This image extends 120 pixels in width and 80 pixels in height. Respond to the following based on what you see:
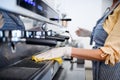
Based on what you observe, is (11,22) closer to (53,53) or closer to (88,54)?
(53,53)

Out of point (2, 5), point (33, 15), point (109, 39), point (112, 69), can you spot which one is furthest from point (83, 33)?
point (2, 5)

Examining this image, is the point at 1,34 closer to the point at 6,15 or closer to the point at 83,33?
the point at 6,15

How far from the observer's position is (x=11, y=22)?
2.20ft

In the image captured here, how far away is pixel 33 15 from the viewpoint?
2.89 feet

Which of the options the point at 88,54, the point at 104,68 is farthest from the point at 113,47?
the point at 104,68

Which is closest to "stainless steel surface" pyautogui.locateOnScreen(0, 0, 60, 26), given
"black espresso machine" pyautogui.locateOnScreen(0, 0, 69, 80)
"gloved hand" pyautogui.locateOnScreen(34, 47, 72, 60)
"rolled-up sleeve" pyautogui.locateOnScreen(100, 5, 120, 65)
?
"black espresso machine" pyautogui.locateOnScreen(0, 0, 69, 80)

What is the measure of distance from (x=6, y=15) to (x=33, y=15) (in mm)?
245

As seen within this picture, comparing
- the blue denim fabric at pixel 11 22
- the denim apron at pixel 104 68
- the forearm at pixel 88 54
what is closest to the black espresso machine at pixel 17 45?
the blue denim fabric at pixel 11 22

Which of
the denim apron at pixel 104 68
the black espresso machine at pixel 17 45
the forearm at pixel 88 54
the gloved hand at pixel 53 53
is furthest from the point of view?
the denim apron at pixel 104 68

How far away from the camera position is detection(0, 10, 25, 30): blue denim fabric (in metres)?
0.63

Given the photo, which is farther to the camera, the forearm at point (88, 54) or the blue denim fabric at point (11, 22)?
the forearm at point (88, 54)

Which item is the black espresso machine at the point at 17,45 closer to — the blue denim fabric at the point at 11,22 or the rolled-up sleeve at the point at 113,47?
the blue denim fabric at the point at 11,22

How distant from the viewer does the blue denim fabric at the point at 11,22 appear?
0.63 meters

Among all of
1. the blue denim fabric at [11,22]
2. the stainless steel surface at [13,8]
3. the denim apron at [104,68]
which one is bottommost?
the denim apron at [104,68]
